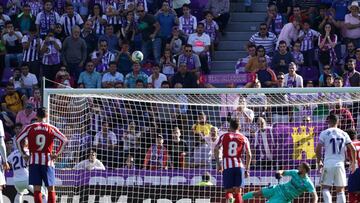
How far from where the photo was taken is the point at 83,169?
82.0 feet

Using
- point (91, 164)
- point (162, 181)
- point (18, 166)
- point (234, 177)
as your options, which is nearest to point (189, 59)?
point (91, 164)

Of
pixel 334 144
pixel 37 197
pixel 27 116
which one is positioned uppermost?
pixel 334 144

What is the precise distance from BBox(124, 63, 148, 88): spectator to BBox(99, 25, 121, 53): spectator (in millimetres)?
1533

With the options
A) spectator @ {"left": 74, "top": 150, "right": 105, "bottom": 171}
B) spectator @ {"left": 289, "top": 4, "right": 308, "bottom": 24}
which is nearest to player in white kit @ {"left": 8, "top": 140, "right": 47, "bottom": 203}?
spectator @ {"left": 74, "top": 150, "right": 105, "bottom": 171}

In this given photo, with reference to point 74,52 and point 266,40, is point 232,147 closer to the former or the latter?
point 266,40

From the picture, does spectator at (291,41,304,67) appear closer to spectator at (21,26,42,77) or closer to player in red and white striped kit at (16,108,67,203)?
spectator at (21,26,42,77)

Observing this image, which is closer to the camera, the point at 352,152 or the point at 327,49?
the point at 352,152

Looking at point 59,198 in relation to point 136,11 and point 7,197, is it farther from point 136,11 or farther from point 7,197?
point 136,11

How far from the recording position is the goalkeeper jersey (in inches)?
891

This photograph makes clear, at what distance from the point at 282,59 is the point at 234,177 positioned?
5.79 m

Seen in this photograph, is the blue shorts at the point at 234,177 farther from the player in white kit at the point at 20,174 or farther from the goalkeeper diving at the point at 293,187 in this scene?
the player in white kit at the point at 20,174

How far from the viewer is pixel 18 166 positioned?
79.8ft

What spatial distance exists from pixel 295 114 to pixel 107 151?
360 centimetres

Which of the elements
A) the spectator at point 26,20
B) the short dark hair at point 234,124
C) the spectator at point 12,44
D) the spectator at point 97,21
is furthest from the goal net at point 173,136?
the spectator at point 26,20
